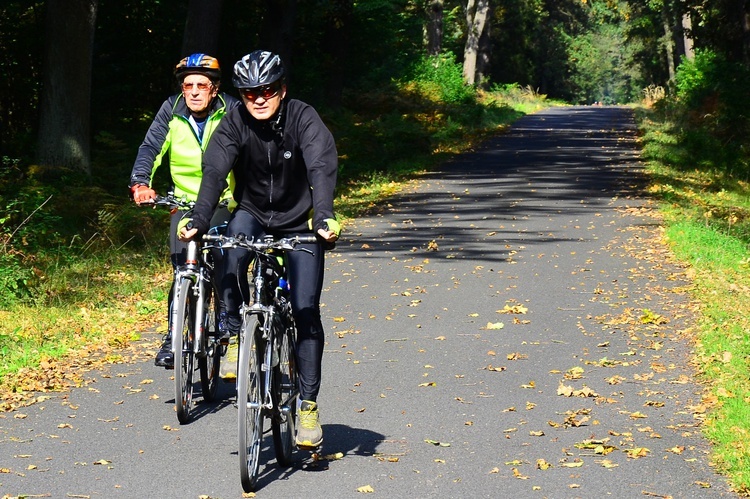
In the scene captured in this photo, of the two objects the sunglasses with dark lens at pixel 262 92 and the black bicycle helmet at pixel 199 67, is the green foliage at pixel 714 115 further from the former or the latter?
the sunglasses with dark lens at pixel 262 92

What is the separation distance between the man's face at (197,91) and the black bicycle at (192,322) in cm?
61

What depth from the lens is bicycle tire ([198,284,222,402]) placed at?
754 cm

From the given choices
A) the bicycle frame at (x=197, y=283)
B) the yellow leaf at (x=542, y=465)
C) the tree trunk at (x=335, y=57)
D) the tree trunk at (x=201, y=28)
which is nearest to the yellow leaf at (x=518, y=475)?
the yellow leaf at (x=542, y=465)

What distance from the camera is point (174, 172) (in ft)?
24.7

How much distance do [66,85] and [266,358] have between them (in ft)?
38.8

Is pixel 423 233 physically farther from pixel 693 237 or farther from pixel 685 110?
pixel 685 110

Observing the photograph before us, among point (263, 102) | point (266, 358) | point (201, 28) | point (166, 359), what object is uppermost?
point (201, 28)

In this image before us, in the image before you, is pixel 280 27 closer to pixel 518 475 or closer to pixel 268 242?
pixel 268 242

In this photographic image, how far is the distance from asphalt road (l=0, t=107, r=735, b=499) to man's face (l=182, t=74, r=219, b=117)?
6.50 feet

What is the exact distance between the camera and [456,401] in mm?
7836

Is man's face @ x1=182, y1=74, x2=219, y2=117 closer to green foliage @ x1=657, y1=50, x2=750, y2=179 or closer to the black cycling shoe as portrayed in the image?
the black cycling shoe

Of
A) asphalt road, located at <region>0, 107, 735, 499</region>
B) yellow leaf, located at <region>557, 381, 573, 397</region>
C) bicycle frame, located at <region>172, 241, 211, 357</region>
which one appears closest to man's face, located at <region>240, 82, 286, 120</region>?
bicycle frame, located at <region>172, 241, 211, 357</region>

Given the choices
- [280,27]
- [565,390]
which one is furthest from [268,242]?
[280,27]

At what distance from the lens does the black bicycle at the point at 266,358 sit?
567cm
